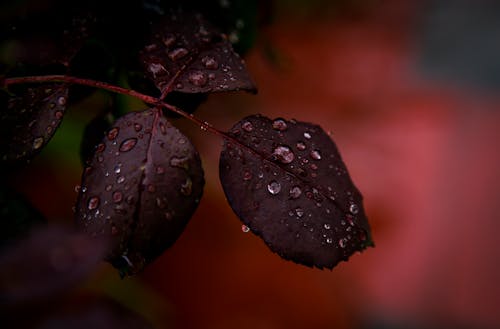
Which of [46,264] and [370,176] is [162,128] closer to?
[46,264]

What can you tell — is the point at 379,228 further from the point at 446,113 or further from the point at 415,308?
the point at 446,113

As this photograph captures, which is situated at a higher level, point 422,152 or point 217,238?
point 422,152

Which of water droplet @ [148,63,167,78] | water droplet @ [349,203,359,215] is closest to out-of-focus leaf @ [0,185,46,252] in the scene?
water droplet @ [148,63,167,78]

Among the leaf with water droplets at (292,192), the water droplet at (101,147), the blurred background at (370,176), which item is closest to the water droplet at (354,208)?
the leaf with water droplets at (292,192)

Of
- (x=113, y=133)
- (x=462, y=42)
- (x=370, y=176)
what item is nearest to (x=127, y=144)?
(x=113, y=133)

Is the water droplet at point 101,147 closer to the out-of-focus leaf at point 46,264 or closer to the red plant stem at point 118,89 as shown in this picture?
the red plant stem at point 118,89

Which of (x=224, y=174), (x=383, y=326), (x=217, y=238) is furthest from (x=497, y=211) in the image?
(x=224, y=174)

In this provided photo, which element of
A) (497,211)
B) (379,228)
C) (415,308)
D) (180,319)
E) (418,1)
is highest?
(418,1)
